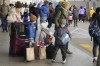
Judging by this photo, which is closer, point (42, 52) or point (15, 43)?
point (42, 52)

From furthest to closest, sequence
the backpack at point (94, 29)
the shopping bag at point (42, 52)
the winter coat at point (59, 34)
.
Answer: the shopping bag at point (42, 52) < the backpack at point (94, 29) < the winter coat at point (59, 34)

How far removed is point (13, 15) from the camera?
36.7 ft

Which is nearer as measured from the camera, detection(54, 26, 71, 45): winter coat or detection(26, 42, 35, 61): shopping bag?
detection(54, 26, 71, 45): winter coat

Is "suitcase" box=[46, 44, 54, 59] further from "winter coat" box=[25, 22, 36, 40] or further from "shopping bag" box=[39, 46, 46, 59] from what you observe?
"winter coat" box=[25, 22, 36, 40]

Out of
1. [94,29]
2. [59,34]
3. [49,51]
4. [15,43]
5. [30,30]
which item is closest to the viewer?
[59,34]

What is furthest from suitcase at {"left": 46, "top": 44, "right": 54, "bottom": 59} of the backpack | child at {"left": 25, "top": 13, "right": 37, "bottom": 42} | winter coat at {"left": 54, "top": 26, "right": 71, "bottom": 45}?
the backpack

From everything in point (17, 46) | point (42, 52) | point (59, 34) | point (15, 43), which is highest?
point (59, 34)

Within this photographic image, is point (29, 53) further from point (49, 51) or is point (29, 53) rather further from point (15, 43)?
point (15, 43)

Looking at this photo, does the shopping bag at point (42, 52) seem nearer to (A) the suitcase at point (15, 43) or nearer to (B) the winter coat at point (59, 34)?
(A) the suitcase at point (15, 43)

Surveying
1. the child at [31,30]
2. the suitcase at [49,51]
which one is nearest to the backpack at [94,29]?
the suitcase at [49,51]

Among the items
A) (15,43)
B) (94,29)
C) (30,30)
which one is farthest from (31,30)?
(94,29)

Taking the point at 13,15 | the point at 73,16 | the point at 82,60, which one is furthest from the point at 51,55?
the point at 73,16

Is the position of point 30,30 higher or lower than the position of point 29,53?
higher

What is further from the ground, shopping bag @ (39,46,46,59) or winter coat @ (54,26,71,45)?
winter coat @ (54,26,71,45)
